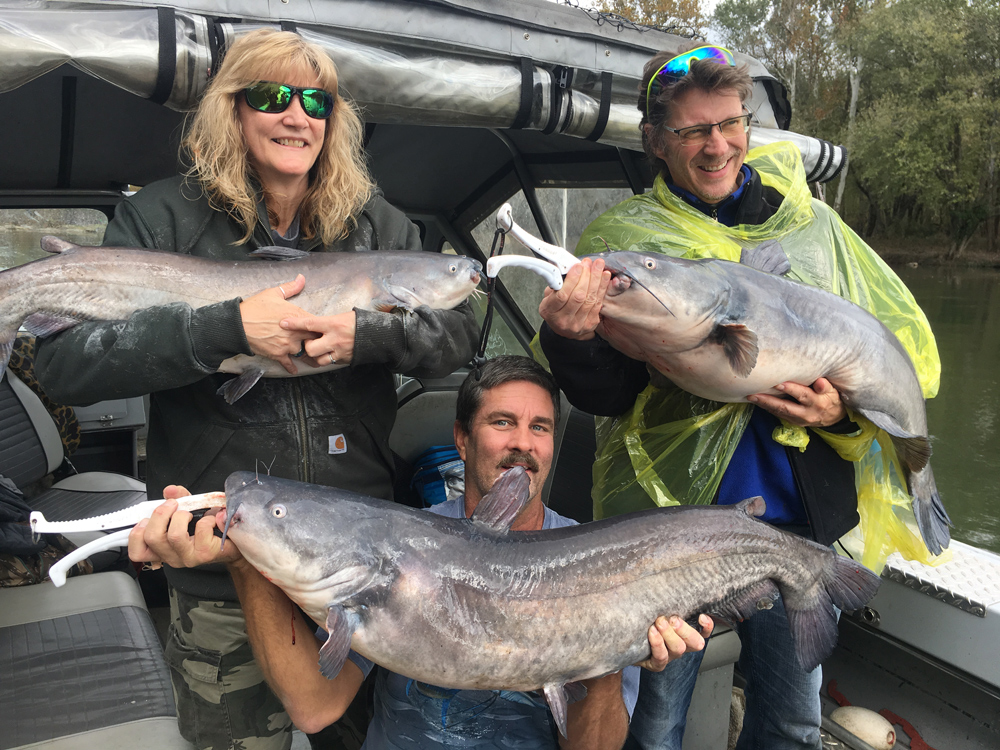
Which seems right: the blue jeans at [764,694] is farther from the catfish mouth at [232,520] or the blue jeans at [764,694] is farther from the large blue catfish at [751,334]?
the catfish mouth at [232,520]

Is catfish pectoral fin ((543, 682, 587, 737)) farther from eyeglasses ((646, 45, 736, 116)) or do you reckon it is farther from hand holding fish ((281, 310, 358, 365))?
eyeglasses ((646, 45, 736, 116))

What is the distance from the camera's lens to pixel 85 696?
2551mm

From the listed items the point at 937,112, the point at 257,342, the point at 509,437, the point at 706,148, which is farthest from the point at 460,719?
the point at 937,112

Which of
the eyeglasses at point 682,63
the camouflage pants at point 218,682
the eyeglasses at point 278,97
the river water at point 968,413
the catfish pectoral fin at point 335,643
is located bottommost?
the river water at point 968,413

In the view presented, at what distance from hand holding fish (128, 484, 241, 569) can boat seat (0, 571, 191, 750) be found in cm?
117

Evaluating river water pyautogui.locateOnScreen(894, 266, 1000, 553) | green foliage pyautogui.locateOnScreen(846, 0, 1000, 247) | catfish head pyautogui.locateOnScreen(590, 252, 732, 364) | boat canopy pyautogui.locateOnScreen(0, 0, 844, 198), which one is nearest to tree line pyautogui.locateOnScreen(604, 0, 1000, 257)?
green foliage pyautogui.locateOnScreen(846, 0, 1000, 247)

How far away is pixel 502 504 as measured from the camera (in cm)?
175

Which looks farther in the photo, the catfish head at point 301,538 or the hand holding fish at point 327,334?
the hand holding fish at point 327,334

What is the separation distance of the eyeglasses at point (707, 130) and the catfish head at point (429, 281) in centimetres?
75

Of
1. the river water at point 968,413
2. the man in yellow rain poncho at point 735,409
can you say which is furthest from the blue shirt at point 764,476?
the river water at point 968,413

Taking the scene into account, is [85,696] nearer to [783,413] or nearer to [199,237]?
[199,237]

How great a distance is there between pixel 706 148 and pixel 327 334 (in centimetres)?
127

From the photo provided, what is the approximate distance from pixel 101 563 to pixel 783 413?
330 centimetres

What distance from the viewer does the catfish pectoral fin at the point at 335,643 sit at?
4.82ft
